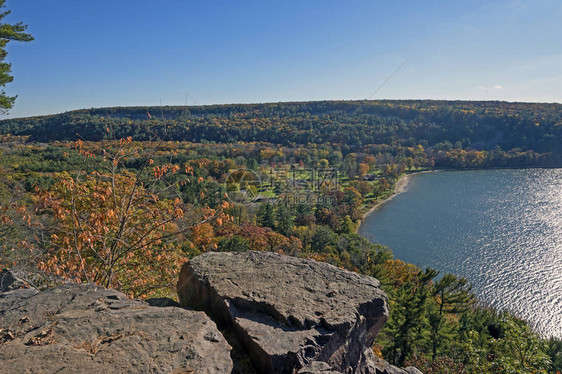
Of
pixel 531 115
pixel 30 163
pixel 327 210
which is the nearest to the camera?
pixel 30 163

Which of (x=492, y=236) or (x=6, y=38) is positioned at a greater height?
(x=6, y=38)

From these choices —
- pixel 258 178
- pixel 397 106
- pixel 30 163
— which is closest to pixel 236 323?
pixel 30 163

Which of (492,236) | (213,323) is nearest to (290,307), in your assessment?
(213,323)

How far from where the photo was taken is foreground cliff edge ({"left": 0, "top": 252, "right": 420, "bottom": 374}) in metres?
A: 3.71

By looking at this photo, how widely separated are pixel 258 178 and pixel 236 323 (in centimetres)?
6461

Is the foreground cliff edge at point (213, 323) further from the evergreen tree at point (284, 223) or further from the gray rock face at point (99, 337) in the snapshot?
the evergreen tree at point (284, 223)

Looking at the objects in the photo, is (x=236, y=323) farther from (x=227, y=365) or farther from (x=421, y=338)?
(x=421, y=338)

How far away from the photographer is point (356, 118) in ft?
473

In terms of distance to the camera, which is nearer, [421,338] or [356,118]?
[421,338]

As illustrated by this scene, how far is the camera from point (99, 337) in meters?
4.00

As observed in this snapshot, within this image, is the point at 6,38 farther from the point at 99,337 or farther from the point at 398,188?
the point at 398,188

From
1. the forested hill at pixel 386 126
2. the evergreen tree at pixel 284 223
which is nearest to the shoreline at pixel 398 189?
the evergreen tree at pixel 284 223

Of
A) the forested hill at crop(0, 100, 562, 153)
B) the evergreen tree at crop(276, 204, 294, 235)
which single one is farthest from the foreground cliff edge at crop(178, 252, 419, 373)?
the forested hill at crop(0, 100, 562, 153)

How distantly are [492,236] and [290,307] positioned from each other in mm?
50368
